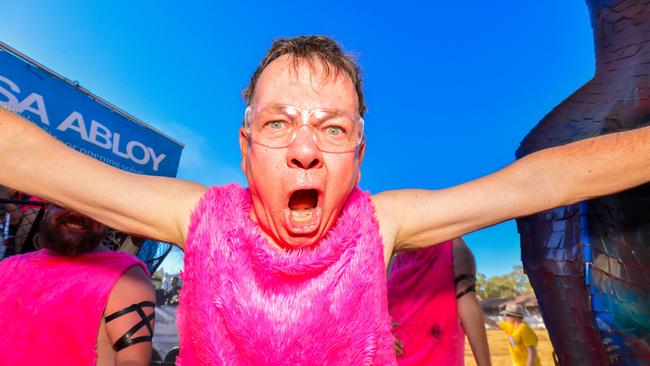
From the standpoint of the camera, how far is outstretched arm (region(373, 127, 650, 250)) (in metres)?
0.86

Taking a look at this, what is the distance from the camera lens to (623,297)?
2.58ft

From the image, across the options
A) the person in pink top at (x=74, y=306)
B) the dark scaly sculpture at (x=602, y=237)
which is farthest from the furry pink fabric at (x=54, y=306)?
the dark scaly sculpture at (x=602, y=237)

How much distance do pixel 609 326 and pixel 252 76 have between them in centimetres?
100

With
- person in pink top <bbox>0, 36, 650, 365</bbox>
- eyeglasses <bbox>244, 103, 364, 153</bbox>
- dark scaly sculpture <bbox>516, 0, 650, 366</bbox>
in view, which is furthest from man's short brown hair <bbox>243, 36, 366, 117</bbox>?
dark scaly sculpture <bbox>516, 0, 650, 366</bbox>

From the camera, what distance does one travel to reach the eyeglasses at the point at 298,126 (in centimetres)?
95

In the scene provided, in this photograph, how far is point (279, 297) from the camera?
900 mm

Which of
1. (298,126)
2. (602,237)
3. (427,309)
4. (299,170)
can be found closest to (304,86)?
(298,126)

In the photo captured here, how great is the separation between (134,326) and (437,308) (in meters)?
1.32

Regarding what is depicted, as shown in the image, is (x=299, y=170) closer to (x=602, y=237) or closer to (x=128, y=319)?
(x=602, y=237)

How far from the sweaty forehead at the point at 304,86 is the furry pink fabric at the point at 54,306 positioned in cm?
131

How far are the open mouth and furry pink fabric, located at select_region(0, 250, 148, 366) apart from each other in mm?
1293

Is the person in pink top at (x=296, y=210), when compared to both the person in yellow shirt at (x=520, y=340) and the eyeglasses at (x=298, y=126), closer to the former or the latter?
the eyeglasses at (x=298, y=126)

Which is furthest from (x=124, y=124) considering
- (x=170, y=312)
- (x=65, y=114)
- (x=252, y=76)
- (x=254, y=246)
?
(x=254, y=246)

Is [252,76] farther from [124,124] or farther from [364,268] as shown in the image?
[124,124]
